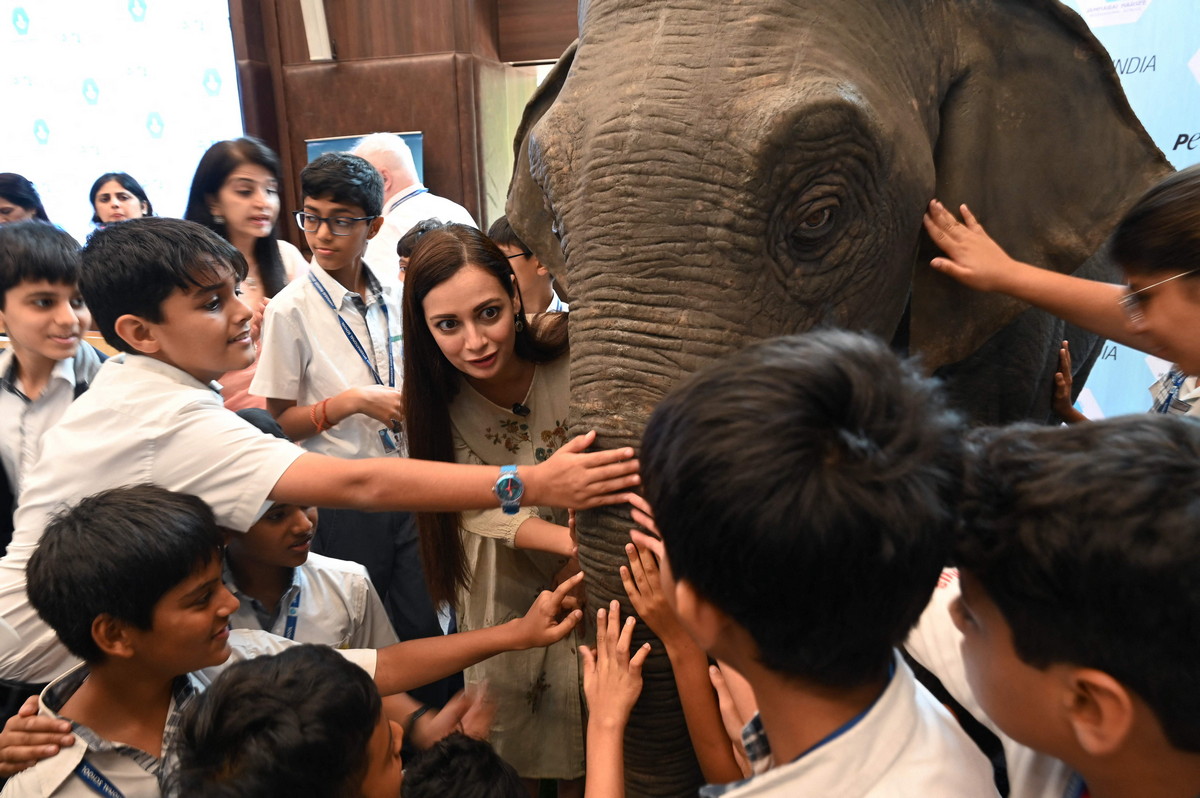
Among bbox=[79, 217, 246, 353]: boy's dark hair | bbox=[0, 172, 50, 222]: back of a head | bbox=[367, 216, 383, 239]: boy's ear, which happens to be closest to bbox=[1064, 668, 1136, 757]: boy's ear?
bbox=[79, 217, 246, 353]: boy's dark hair

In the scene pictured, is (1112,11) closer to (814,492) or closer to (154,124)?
(814,492)

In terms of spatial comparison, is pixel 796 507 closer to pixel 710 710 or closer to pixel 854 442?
pixel 854 442

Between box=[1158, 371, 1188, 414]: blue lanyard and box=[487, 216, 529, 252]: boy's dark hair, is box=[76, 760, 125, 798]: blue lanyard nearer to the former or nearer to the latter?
box=[487, 216, 529, 252]: boy's dark hair

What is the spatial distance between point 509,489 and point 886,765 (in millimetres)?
1166

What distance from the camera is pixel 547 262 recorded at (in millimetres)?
2535

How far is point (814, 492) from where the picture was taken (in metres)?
1.00

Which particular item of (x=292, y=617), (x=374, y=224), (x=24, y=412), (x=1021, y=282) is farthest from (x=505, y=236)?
(x=1021, y=282)

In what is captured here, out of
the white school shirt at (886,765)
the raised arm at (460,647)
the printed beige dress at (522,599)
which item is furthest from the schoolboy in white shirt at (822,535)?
the printed beige dress at (522,599)

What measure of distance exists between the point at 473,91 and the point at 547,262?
4736 mm

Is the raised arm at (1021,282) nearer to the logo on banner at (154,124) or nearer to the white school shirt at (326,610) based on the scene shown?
the white school shirt at (326,610)

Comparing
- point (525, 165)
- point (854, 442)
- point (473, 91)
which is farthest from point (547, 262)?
point (473, 91)

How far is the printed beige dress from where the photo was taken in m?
2.58

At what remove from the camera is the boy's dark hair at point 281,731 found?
55.3 inches

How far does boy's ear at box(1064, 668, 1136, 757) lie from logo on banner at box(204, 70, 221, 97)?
735 cm
